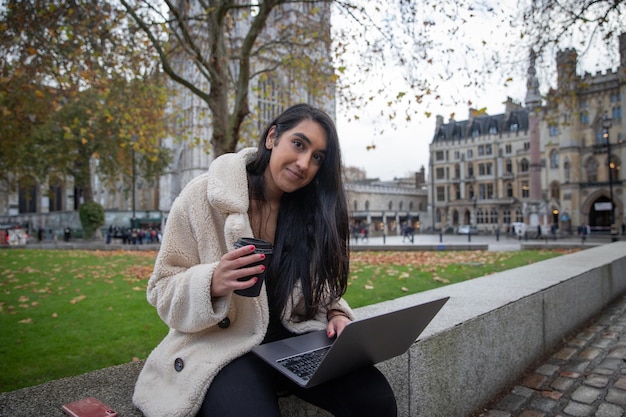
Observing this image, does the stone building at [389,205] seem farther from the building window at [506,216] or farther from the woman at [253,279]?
the woman at [253,279]

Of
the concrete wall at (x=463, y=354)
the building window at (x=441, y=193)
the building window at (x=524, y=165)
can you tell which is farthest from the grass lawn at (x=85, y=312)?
the building window at (x=441, y=193)

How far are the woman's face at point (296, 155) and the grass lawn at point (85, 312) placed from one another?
309cm

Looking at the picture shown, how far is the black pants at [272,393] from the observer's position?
144 cm

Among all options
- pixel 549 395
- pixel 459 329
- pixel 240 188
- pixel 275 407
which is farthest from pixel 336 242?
pixel 549 395

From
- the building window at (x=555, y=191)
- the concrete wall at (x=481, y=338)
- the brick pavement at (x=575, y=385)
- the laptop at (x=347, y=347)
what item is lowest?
the brick pavement at (x=575, y=385)

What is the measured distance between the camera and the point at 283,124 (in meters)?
1.99

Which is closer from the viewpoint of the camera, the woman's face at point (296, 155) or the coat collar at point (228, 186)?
the coat collar at point (228, 186)

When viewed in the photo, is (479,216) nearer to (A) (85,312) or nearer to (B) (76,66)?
(B) (76,66)

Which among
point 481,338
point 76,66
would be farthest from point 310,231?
point 76,66

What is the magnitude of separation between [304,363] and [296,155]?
0.89 meters

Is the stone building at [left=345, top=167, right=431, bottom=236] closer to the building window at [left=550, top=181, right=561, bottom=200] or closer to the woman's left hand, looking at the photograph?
the building window at [left=550, top=181, right=561, bottom=200]

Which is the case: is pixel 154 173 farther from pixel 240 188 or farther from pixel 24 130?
pixel 240 188

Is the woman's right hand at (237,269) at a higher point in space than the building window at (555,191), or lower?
lower

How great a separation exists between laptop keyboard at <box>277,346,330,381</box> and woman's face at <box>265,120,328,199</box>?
72 cm
